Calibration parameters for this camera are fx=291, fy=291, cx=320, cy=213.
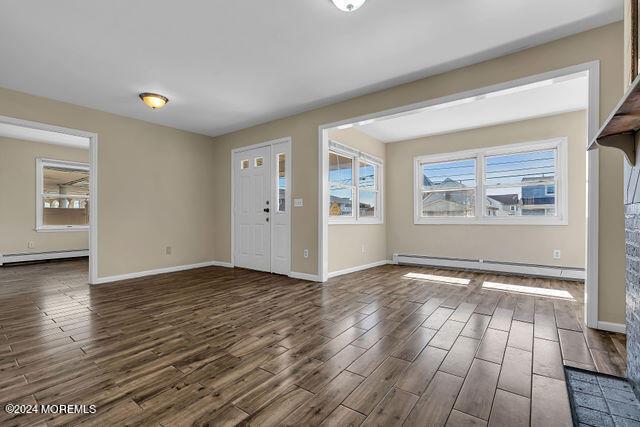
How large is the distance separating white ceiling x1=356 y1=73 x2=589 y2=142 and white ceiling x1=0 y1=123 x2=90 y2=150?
578cm

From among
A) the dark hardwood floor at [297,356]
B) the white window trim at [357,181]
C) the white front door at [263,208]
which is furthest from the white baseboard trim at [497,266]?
A: the white front door at [263,208]

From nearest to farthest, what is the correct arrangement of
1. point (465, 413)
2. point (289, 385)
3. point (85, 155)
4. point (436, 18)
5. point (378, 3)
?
point (465, 413) → point (289, 385) → point (378, 3) → point (436, 18) → point (85, 155)

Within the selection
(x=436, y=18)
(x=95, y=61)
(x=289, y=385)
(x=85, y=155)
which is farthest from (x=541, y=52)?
(x=85, y=155)

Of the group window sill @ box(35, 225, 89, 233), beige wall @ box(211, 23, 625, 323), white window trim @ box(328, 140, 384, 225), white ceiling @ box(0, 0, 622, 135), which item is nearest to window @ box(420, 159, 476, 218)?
white window trim @ box(328, 140, 384, 225)

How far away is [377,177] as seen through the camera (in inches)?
244

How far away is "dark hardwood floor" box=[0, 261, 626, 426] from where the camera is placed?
4.90 feet

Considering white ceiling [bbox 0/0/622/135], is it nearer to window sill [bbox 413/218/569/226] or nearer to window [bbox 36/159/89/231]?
window sill [bbox 413/218/569/226]

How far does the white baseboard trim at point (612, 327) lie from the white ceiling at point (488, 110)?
2.30 m

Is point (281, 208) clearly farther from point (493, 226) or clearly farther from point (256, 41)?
point (493, 226)

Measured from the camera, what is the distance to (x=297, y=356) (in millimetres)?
2057

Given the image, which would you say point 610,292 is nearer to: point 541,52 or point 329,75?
point 541,52

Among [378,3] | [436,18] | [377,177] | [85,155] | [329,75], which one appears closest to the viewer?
[378,3]

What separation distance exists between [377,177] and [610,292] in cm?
412

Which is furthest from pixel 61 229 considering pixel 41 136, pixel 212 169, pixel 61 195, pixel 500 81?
pixel 500 81
